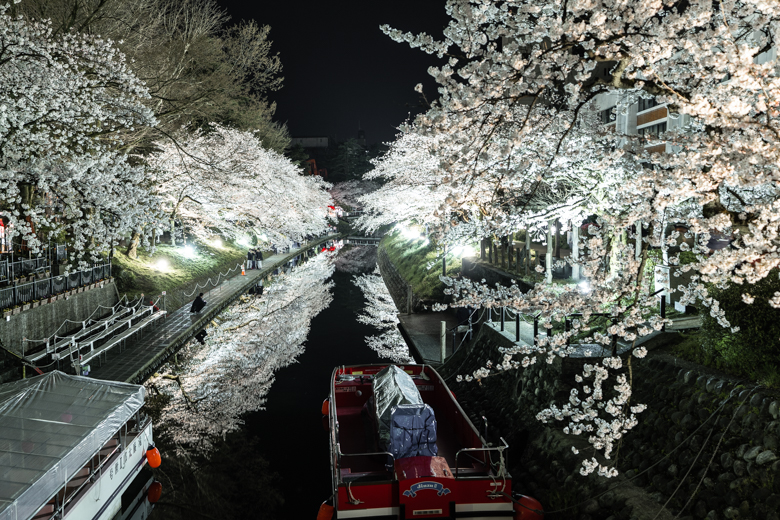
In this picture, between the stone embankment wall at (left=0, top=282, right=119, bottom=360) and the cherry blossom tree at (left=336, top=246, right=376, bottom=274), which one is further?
the cherry blossom tree at (left=336, top=246, right=376, bottom=274)

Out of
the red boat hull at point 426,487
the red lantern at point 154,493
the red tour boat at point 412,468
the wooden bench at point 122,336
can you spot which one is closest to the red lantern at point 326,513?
the red tour boat at point 412,468

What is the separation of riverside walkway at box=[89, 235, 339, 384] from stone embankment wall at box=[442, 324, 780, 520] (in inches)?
417

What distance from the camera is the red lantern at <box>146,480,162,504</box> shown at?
9.62m

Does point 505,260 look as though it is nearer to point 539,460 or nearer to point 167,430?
point 539,460

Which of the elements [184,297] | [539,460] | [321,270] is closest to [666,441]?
[539,460]

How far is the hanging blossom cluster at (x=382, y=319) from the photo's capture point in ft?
61.2

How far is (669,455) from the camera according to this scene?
643 centimetres

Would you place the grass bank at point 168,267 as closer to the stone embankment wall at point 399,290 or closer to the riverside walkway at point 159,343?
the riverside walkway at point 159,343

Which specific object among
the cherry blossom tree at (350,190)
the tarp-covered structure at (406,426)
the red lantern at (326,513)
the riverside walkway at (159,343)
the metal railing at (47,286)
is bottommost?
the red lantern at (326,513)

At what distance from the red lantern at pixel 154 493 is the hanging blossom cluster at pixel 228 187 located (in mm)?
13250

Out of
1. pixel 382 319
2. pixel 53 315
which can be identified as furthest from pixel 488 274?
pixel 53 315

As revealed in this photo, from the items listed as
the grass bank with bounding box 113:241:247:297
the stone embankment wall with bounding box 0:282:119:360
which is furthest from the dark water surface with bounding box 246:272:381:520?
the grass bank with bounding box 113:241:247:297

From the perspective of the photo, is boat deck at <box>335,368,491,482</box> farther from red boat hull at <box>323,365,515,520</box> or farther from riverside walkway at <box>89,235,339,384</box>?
riverside walkway at <box>89,235,339,384</box>

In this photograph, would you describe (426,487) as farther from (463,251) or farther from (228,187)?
(228,187)
